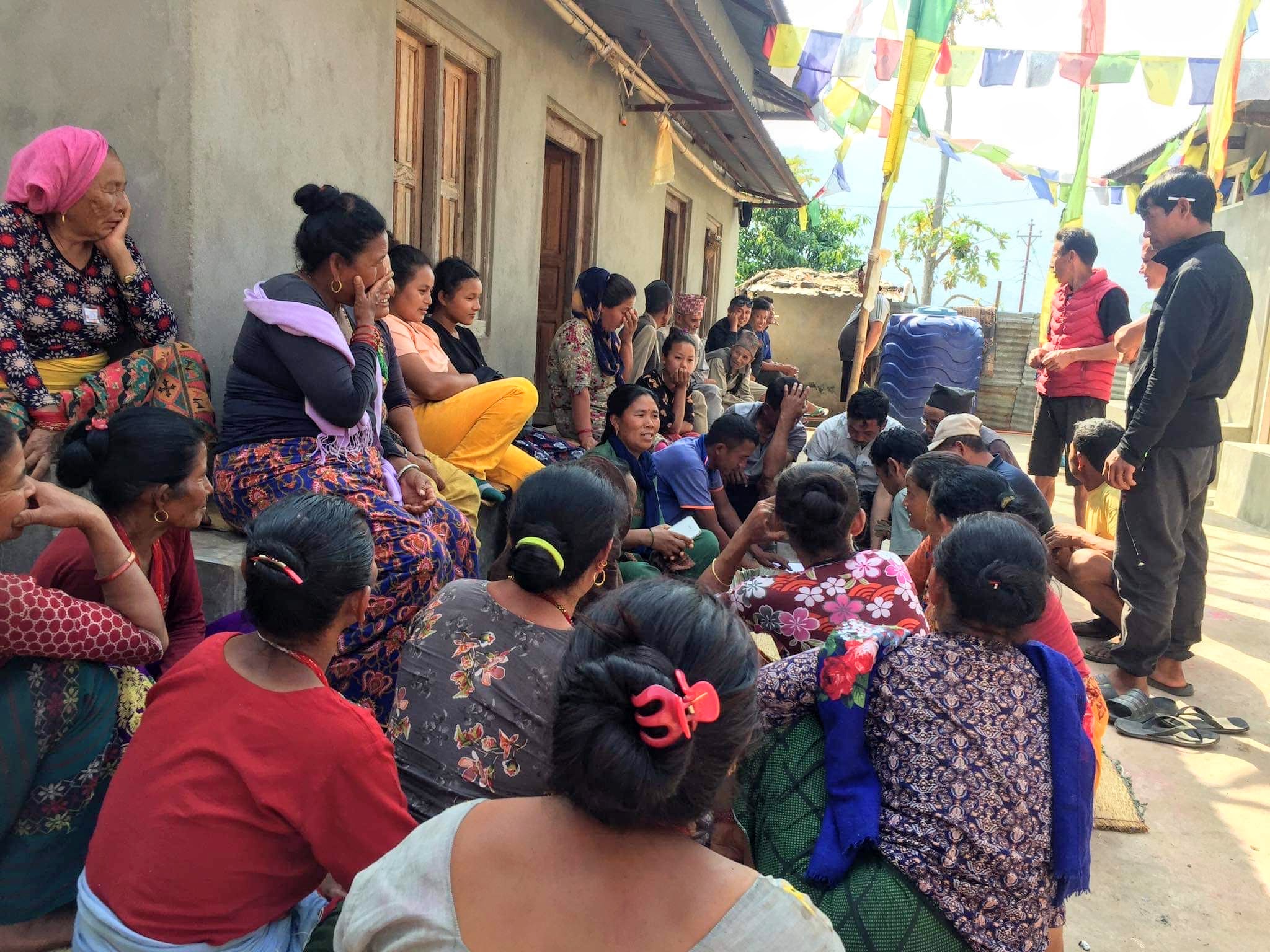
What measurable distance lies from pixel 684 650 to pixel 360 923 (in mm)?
497

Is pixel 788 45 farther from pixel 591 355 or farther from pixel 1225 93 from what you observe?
pixel 591 355

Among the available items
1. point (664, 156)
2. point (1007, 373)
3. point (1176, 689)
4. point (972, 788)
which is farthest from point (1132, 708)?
point (1007, 373)

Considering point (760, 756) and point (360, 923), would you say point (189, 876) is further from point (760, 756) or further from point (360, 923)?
point (760, 756)

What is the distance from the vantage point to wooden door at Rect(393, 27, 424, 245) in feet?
14.9

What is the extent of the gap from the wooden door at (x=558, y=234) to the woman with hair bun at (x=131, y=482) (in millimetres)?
4739

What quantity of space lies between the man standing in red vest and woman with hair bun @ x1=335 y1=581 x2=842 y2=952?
500 cm

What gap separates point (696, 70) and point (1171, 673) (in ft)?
16.3

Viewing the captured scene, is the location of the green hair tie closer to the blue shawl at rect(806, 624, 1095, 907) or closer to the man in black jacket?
the blue shawl at rect(806, 624, 1095, 907)

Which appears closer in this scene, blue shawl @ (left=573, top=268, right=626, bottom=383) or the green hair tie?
the green hair tie

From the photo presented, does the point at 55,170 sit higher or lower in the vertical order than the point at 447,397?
higher

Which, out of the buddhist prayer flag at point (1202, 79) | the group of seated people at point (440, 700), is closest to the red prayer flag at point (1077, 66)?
the buddhist prayer flag at point (1202, 79)

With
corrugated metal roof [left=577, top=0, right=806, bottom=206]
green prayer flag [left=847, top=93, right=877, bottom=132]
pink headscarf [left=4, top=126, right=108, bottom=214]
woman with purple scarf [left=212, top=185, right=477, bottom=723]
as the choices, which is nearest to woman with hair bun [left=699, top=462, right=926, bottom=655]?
woman with purple scarf [left=212, top=185, right=477, bottom=723]

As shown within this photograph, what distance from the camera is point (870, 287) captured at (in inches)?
229

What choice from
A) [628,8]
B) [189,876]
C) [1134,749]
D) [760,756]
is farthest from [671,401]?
[189,876]
